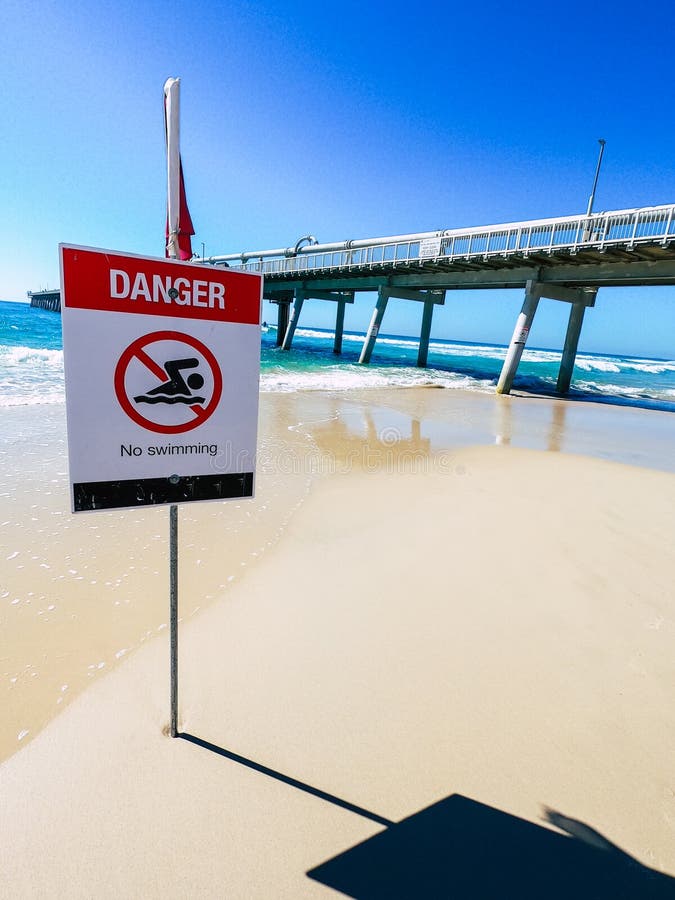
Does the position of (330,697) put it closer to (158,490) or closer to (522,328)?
(158,490)

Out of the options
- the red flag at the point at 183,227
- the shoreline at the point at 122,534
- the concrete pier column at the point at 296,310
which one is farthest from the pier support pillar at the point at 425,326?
the red flag at the point at 183,227

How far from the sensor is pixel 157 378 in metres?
1.88

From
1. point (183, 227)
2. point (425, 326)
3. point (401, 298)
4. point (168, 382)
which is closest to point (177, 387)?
point (168, 382)

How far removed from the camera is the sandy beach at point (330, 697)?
172cm

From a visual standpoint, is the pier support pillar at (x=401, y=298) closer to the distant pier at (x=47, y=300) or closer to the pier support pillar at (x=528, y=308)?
the pier support pillar at (x=528, y=308)

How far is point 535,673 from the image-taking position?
9.02 ft

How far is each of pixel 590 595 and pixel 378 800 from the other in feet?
8.38

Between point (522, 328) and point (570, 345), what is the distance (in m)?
4.66

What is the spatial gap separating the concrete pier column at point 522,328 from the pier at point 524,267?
4 centimetres

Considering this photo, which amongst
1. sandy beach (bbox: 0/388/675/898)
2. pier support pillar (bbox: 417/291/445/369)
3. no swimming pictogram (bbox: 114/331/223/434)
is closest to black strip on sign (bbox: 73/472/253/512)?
no swimming pictogram (bbox: 114/331/223/434)

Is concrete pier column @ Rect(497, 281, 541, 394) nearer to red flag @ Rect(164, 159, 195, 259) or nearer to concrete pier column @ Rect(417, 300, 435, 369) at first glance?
concrete pier column @ Rect(417, 300, 435, 369)

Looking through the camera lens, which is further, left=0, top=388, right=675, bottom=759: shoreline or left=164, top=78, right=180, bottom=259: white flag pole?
left=0, top=388, right=675, bottom=759: shoreline

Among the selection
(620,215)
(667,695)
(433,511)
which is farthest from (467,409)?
(667,695)

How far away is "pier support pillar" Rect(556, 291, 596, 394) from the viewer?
2296 cm
